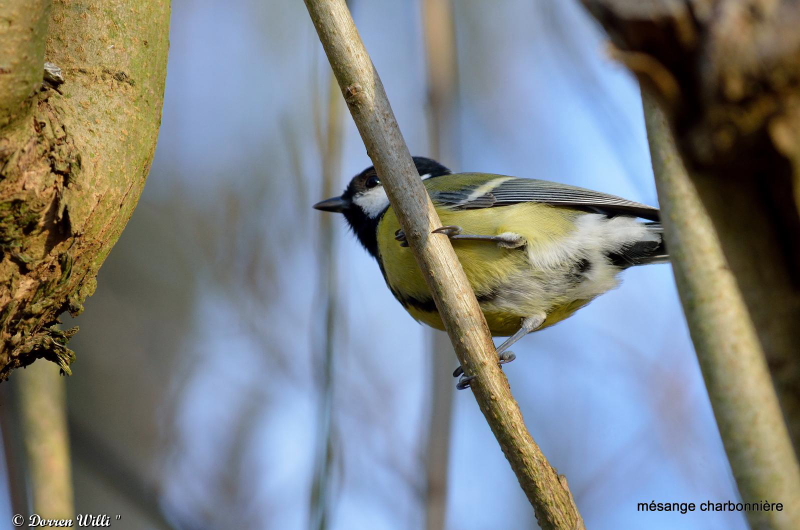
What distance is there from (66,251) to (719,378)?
1.37 meters

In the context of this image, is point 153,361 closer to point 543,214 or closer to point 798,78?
point 543,214

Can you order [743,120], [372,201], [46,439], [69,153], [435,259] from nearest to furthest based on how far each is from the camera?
[743,120] < [69,153] < [435,259] < [46,439] < [372,201]

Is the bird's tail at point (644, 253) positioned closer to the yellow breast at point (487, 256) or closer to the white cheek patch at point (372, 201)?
the yellow breast at point (487, 256)

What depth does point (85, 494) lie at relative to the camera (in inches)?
137

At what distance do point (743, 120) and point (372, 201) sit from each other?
314cm

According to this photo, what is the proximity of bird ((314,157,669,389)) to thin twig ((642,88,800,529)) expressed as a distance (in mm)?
1600

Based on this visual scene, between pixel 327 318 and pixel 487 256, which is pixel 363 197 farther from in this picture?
pixel 327 318

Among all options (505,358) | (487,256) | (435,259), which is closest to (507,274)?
(487,256)

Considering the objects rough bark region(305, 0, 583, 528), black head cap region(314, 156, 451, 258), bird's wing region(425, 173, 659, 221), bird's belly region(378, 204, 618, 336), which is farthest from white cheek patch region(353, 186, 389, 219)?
rough bark region(305, 0, 583, 528)

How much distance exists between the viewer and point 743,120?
2.54ft

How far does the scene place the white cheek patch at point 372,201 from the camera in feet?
12.5

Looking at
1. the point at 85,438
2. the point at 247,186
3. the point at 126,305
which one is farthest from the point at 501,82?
the point at 85,438

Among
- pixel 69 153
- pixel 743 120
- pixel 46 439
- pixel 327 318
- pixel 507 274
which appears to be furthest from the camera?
pixel 507 274

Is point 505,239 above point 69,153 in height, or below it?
above
